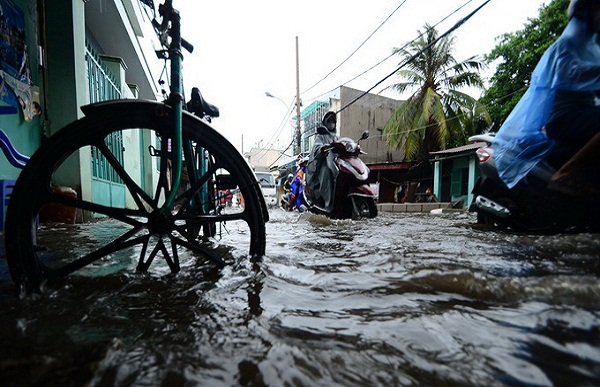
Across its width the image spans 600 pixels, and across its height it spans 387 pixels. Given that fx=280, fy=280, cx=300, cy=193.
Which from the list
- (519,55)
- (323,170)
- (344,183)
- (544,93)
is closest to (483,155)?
(544,93)

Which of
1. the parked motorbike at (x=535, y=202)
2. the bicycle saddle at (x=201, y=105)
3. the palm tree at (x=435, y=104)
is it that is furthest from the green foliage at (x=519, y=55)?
the bicycle saddle at (x=201, y=105)

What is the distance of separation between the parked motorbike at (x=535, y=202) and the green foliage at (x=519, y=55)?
531 inches

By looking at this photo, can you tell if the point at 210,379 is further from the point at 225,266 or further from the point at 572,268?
the point at 572,268

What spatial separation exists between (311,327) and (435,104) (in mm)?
16866

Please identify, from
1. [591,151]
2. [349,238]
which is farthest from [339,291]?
[591,151]

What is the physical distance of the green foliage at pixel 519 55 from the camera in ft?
46.7

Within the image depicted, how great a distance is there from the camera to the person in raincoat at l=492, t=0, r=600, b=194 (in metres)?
2.14

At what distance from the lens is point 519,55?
16.3 m

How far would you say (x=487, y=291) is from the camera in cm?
118

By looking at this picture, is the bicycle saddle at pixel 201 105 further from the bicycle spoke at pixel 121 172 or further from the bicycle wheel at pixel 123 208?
the bicycle spoke at pixel 121 172

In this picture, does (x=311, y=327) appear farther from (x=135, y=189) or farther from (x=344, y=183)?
(x=344, y=183)

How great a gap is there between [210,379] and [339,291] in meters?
0.70

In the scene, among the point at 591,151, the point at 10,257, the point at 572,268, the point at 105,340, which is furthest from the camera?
the point at 591,151

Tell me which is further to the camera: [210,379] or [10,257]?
[10,257]
